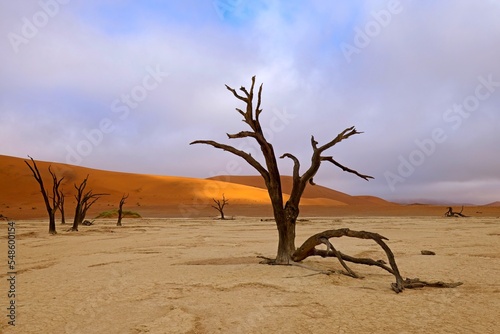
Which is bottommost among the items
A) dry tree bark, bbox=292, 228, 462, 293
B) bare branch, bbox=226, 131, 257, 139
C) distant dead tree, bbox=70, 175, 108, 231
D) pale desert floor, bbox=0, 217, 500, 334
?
pale desert floor, bbox=0, 217, 500, 334

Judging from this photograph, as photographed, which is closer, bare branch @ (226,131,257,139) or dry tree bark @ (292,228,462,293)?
dry tree bark @ (292,228,462,293)

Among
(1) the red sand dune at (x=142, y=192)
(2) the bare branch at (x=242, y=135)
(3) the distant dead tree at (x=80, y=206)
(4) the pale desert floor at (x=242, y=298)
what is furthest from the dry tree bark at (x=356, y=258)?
(1) the red sand dune at (x=142, y=192)

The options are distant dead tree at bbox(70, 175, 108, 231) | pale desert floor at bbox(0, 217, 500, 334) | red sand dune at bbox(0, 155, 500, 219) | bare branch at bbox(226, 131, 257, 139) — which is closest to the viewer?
pale desert floor at bbox(0, 217, 500, 334)

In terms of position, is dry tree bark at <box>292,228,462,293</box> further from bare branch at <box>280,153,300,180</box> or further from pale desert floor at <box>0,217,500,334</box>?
bare branch at <box>280,153,300,180</box>

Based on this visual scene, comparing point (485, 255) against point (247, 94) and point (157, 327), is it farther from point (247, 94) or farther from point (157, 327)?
point (157, 327)

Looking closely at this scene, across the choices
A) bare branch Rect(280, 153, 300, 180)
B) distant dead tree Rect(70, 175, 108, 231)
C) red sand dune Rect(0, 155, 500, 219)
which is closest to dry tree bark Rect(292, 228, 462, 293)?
bare branch Rect(280, 153, 300, 180)

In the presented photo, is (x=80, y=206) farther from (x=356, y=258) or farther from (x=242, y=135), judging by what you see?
(x=356, y=258)

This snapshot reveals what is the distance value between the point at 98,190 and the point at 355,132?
51.7m

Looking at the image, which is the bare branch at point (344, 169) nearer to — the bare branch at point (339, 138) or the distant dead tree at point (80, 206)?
the bare branch at point (339, 138)

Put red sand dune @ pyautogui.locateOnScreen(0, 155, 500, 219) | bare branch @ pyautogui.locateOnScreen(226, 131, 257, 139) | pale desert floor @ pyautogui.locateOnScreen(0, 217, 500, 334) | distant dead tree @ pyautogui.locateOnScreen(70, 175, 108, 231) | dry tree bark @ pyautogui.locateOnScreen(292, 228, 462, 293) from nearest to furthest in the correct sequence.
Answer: pale desert floor @ pyautogui.locateOnScreen(0, 217, 500, 334), dry tree bark @ pyautogui.locateOnScreen(292, 228, 462, 293), bare branch @ pyautogui.locateOnScreen(226, 131, 257, 139), distant dead tree @ pyautogui.locateOnScreen(70, 175, 108, 231), red sand dune @ pyautogui.locateOnScreen(0, 155, 500, 219)

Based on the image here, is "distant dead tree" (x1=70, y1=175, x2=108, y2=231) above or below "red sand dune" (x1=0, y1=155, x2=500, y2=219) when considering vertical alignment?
below

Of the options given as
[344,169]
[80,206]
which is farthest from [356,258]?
[80,206]

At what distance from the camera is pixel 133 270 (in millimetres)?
5633

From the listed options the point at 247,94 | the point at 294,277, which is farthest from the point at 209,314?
the point at 247,94
